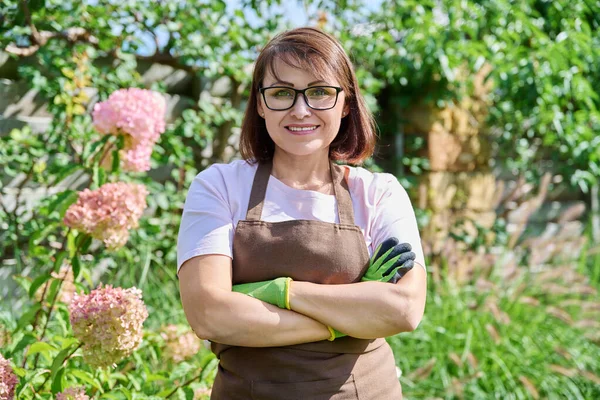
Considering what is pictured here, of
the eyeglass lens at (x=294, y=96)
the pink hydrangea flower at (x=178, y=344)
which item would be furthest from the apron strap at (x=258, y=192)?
the pink hydrangea flower at (x=178, y=344)

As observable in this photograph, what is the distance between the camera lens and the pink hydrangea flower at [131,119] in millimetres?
2371

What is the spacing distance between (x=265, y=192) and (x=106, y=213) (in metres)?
0.58

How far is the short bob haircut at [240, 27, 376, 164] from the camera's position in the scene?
189 centimetres

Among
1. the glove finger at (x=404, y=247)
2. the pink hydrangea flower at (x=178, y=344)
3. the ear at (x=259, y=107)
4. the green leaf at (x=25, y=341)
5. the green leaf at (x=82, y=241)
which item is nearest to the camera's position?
the glove finger at (x=404, y=247)

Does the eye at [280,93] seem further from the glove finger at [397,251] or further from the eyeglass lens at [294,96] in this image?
the glove finger at [397,251]

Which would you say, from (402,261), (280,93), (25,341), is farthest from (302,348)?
(25,341)

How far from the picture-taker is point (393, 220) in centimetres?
194

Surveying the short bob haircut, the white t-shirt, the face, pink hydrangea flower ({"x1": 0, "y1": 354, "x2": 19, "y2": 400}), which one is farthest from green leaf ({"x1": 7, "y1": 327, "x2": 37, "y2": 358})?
the face

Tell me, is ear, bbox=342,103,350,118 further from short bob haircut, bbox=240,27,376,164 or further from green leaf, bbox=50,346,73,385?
green leaf, bbox=50,346,73,385

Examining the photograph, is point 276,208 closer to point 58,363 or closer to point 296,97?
point 296,97

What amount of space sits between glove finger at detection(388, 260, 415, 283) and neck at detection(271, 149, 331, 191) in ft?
1.09

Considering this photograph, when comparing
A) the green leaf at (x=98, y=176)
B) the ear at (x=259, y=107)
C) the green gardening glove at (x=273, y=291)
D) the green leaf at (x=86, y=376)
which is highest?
the ear at (x=259, y=107)

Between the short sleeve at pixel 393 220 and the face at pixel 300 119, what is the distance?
9.1 inches

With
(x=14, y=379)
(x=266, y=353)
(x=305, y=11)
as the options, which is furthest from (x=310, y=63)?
(x=305, y=11)
